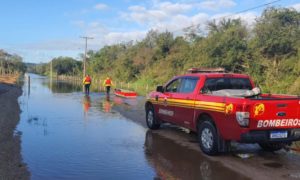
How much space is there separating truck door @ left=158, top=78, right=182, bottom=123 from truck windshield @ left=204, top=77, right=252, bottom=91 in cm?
141

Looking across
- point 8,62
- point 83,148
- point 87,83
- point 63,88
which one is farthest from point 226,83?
point 8,62

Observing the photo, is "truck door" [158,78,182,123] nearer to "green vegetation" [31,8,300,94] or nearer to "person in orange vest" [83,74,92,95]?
"green vegetation" [31,8,300,94]

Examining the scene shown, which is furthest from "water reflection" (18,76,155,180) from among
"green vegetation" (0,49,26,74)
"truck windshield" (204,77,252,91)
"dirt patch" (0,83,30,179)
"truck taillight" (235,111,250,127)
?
"green vegetation" (0,49,26,74)

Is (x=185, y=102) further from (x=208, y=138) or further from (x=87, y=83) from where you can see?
(x=87, y=83)

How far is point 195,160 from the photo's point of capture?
855 centimetres

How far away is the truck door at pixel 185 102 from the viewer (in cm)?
1012

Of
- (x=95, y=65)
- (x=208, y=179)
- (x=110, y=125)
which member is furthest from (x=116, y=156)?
(x=95, y=65)

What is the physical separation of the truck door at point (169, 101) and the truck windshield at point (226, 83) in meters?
1.41

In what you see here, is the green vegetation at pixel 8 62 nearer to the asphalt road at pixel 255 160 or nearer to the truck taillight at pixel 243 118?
the asphalt road at pixel 255 160

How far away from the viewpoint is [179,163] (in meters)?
8.24

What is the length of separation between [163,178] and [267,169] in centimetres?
219

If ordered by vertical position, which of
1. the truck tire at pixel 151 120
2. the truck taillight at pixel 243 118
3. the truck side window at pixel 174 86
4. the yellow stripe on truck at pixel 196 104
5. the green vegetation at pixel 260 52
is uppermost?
the green vegetation at pixel 260 52

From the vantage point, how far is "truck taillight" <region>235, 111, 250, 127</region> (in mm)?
7953

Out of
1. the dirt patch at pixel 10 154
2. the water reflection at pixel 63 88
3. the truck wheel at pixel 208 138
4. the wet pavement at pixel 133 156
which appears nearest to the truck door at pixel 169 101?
the wet pavement at pixel 133 156
